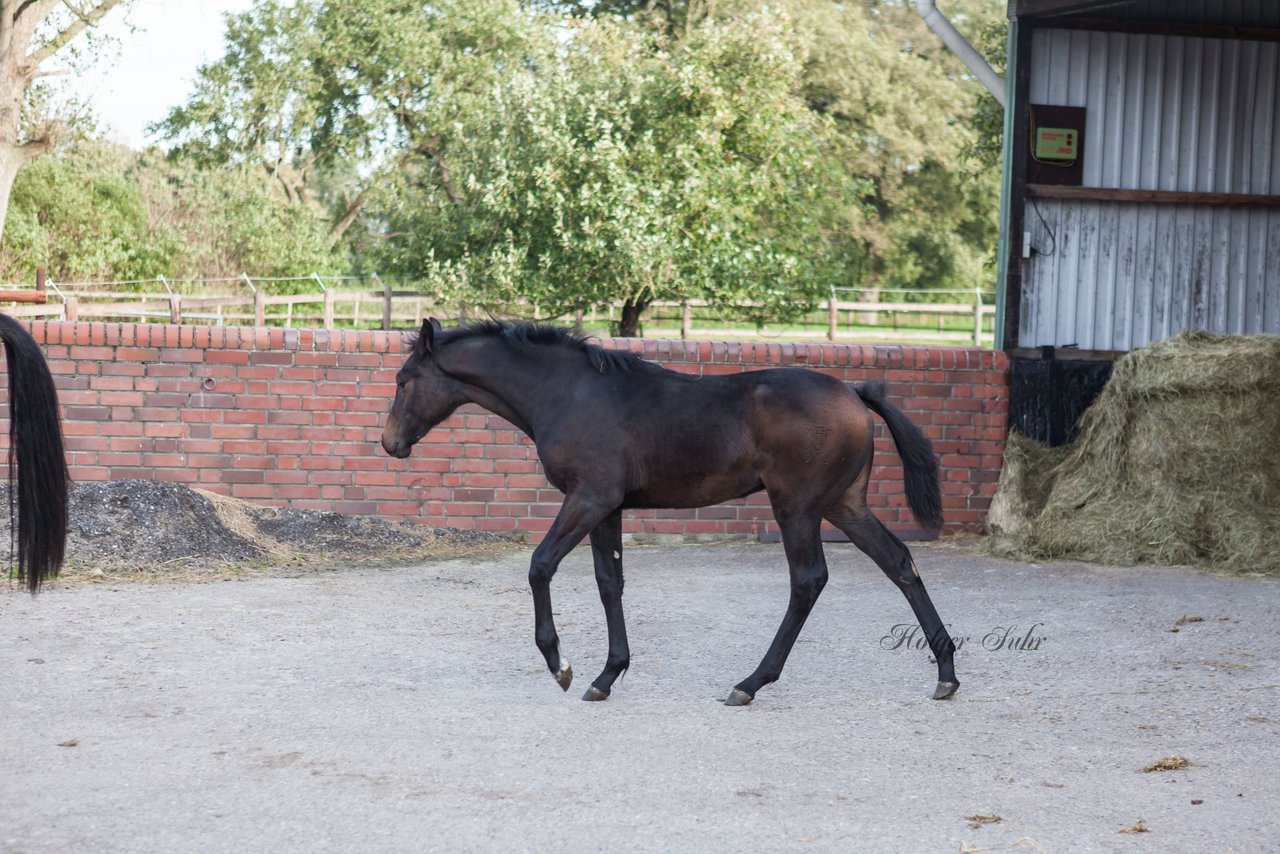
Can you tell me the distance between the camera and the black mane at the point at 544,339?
555 centimetres

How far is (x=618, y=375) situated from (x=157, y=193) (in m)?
26.9

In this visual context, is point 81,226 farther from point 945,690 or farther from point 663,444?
point 945,690

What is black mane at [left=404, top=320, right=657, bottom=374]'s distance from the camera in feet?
18.2

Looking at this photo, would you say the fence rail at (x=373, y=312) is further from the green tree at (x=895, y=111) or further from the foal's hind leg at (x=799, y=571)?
the foal's hind leg at (x=799, y=571)

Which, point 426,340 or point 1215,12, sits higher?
point 1215,12

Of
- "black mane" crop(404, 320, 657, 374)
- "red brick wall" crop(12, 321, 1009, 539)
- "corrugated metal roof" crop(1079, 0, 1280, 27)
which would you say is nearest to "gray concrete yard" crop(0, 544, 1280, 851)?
"black mane" crop(404, 320, 657, 374)

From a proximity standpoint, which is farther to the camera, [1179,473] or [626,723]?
[1179,473]

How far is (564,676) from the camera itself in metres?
5.09

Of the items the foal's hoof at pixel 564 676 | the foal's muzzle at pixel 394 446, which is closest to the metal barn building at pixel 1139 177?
the foal's muzzle at pixel 394 446

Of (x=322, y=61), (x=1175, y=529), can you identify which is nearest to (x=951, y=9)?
(x=322, y=61)

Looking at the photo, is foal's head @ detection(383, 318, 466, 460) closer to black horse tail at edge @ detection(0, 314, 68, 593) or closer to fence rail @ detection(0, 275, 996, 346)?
black horse tail at edge @ detection(0, 314, 68, 593)

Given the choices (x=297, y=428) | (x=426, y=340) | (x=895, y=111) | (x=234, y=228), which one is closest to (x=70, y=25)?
(x=234, y=228)

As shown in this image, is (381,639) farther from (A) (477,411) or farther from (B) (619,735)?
(A) (477,411)

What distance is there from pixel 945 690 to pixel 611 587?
1.40 meters
